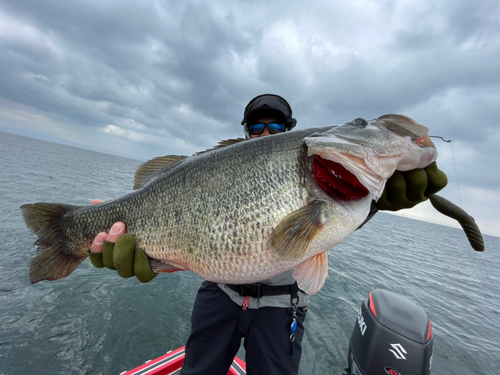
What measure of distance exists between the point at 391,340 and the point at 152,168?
13.4 feet

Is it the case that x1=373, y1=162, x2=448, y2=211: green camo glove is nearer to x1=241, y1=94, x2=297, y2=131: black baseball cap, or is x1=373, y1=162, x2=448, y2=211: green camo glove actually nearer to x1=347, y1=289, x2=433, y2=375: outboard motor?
x1=241, y1=94, x2=297, y2=131: black baseball cap

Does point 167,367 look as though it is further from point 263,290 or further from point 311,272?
point 311,272

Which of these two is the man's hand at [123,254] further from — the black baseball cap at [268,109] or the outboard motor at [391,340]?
the outboard motor at [391,340]

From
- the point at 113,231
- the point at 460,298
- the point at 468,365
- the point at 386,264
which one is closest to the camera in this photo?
the point at 113,231

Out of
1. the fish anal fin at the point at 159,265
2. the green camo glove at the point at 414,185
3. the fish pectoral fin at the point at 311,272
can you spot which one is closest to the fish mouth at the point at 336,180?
the green camo glove at the point at 414,185

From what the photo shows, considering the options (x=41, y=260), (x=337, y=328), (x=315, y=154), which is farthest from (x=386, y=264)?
(x=41, y=260)

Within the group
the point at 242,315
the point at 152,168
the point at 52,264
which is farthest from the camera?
the point at 152,168

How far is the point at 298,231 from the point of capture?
176 cm

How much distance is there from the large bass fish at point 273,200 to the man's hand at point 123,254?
0.26ft

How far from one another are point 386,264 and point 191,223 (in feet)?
55.4

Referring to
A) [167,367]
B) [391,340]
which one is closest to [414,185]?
[391,340]

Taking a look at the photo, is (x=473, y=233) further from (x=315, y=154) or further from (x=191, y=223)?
(x=191, y=223)

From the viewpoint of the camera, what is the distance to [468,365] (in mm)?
6109

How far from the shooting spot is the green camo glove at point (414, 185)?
6.18ft
